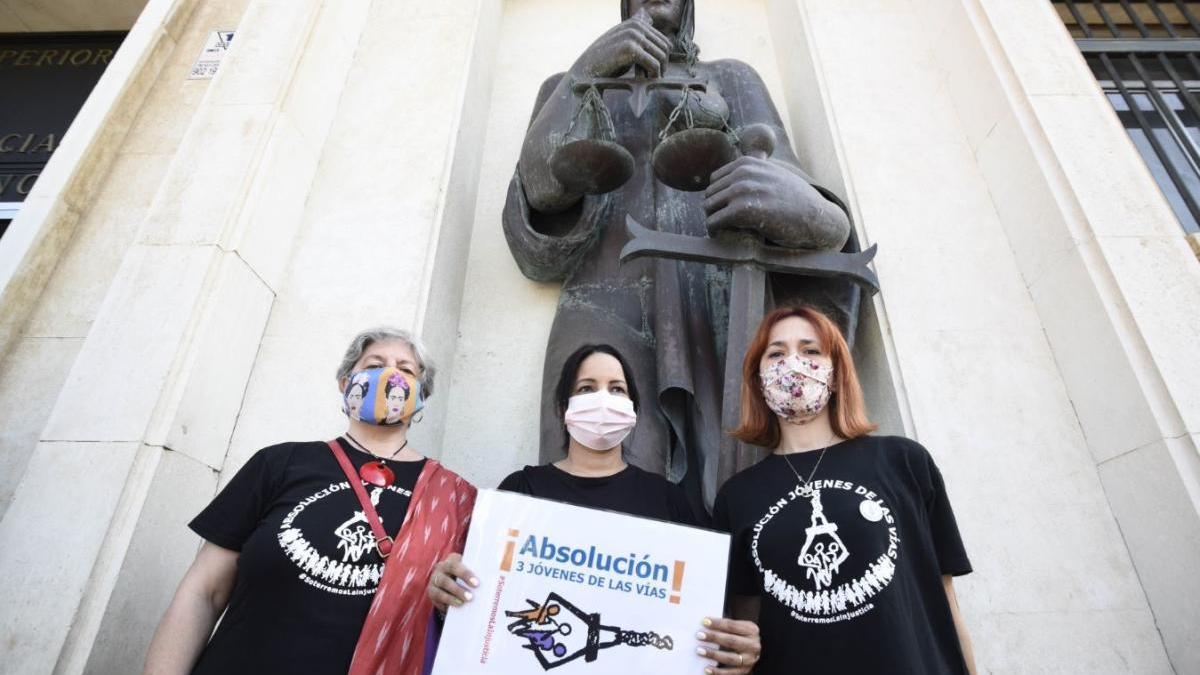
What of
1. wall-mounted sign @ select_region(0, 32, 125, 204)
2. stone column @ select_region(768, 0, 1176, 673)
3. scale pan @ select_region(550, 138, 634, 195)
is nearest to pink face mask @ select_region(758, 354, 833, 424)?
stone column @ select_region(768, 0, 1176, 673)

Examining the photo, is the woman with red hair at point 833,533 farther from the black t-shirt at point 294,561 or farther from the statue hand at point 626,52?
the statue hand at point 626,52

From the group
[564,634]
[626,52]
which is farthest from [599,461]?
[626,52]

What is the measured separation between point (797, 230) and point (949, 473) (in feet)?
3.63

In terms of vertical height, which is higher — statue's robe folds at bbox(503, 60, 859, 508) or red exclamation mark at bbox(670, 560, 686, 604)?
statue's robe folds at bbox(503, 60, 859, 508)

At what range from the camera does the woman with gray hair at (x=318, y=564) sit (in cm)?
176

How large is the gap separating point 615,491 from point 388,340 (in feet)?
3.04

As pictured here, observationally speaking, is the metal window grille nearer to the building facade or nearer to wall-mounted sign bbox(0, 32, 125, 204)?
the building facade

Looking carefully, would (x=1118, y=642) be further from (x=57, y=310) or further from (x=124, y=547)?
(x=57, y=310)

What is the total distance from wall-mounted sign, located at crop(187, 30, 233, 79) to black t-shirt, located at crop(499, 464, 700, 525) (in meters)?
3.43

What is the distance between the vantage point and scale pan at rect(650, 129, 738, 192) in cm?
282

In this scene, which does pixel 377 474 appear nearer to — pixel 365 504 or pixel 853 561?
pixel 365 504

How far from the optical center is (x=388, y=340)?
239 cm

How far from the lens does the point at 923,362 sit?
9.81 ft

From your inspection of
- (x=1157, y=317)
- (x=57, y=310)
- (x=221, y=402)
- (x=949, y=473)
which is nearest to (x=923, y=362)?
(x=949, y=473)
